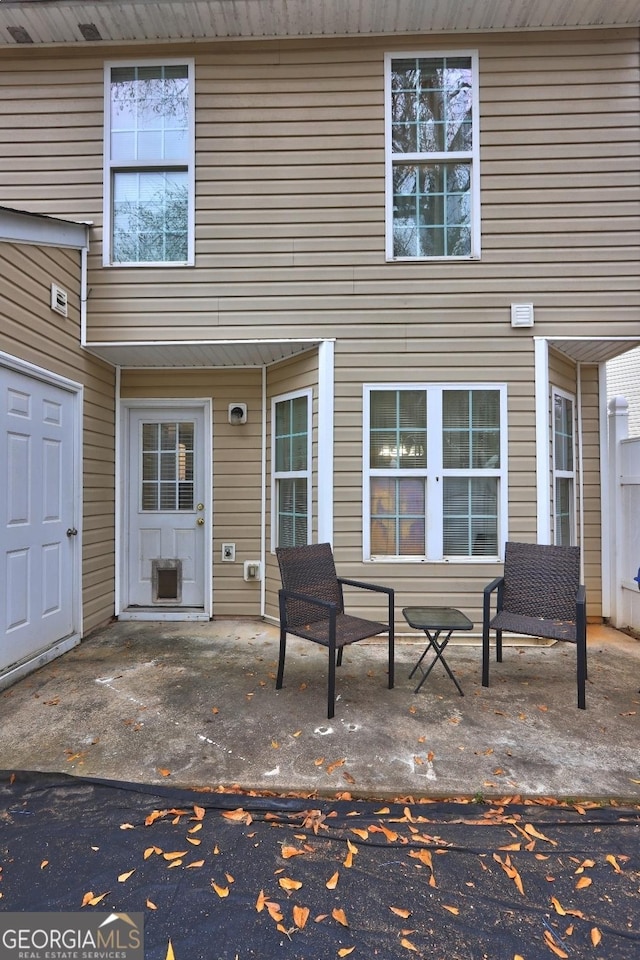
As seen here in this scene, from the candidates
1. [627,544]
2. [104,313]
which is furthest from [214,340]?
[627,544]

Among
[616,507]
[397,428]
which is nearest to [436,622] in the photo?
[397,428]

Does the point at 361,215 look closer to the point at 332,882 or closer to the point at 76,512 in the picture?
the point at 76,512

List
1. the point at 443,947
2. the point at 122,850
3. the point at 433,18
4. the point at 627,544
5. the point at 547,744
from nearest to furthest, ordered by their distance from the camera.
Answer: the point at 443,947, the point at 122,850, the point at 547,744, the point at 433,18, the point at 627,544

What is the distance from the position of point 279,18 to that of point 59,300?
9.41ft

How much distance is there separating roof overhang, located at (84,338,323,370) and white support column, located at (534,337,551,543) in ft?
5.96

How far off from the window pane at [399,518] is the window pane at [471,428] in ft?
1.24

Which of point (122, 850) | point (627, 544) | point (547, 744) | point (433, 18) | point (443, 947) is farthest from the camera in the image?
point (627, 544)

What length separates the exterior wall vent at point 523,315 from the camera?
366 cm

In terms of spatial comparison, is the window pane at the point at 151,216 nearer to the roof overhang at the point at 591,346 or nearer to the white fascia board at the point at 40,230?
the white fascia board at the point at 40,230

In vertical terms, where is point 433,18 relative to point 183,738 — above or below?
above

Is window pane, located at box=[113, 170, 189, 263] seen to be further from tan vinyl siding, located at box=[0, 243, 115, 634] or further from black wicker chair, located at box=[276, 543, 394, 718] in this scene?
Answer: black wicker chair, located at box=[276, 543, 394, 718]

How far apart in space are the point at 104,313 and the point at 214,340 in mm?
968

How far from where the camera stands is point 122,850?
5.26 feet

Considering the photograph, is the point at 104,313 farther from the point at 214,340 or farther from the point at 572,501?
the point at 572,501
